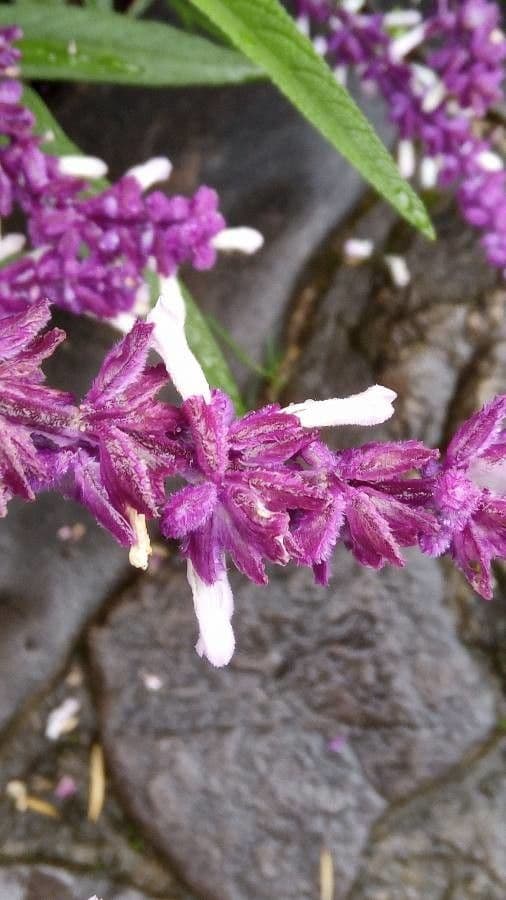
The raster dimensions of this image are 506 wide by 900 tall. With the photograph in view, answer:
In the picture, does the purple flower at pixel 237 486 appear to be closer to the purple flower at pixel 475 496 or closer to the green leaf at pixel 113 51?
the purple flower at pixel 475 496

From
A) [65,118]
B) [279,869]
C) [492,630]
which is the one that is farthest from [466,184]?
[279,869]

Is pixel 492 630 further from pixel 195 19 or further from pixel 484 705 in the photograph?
pixel 195 19

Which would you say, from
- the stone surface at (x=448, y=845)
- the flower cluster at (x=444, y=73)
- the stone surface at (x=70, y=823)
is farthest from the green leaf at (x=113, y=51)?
the stone surface at (x=448, y=845)


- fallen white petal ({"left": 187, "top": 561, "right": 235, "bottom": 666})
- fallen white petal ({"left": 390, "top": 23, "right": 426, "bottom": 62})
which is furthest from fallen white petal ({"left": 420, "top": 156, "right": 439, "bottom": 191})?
fallen white petal ({"left": 187, "top": 561, "right": 235, "bottom": 666})

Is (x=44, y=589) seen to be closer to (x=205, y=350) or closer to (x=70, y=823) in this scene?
(x=70, y=823)

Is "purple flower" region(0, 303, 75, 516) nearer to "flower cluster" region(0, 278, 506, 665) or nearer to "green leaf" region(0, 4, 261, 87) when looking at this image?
"flower cluster" region(0, 278, 506, 665)

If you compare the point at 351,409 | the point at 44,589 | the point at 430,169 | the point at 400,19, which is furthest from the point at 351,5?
the point at 44,589
